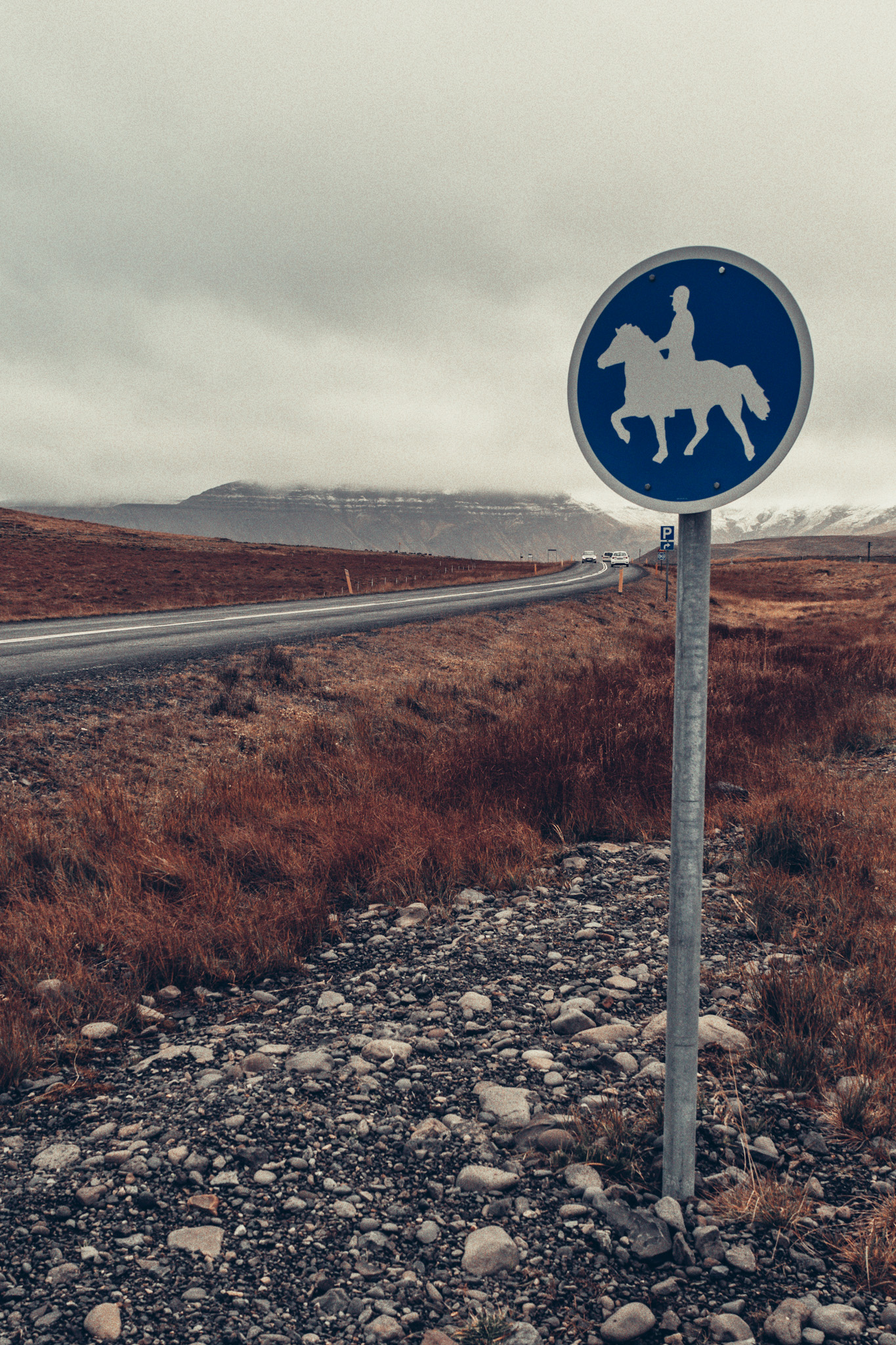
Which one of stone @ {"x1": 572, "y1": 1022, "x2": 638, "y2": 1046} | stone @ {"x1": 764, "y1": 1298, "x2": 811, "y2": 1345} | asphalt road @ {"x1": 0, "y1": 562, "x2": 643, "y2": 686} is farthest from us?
asphalt road @ {"x1": 0, "y1": 562, "x2": 643, "y2": 686}

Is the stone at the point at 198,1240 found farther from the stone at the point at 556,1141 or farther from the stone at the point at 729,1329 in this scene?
the stone at the point at 729,1329

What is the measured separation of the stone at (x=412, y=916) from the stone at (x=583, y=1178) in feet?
6.85

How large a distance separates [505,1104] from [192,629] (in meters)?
14.6

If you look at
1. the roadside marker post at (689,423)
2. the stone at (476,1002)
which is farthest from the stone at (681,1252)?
the stone at (476,1002)

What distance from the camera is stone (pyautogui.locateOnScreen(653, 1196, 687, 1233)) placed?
7.75 ft

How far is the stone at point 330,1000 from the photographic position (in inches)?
148

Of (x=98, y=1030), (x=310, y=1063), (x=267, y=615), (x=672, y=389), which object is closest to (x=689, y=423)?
(x=672, y=389)

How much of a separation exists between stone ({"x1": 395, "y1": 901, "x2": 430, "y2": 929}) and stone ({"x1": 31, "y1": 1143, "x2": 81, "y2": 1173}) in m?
2.13

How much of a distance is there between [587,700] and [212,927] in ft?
23.4

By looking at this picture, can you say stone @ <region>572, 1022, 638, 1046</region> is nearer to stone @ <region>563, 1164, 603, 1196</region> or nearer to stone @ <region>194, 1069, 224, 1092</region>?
stone @ <region>563, 1164, 603, 1196</region>

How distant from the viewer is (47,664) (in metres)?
11.1

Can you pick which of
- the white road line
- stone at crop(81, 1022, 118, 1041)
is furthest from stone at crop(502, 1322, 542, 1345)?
the white road line

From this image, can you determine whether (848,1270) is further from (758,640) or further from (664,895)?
(758,640)

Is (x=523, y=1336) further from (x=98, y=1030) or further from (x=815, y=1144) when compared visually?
(x=98, y=1030)
